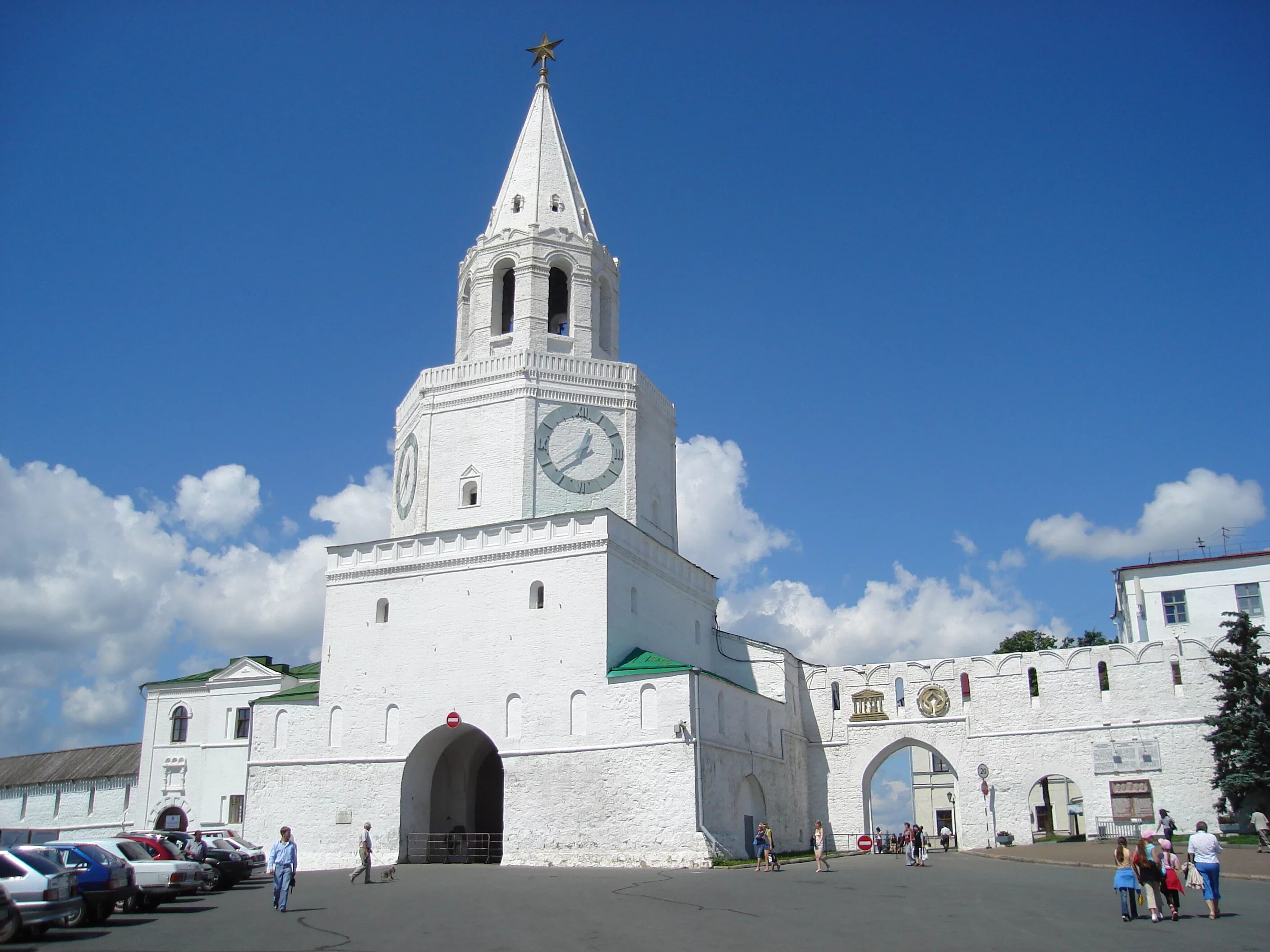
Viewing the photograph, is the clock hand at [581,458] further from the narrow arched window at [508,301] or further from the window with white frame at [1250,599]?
the window with white frame at [1250,599]

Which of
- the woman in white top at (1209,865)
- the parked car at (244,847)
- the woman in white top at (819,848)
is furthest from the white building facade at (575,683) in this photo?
the woman in white top at (1209,865)

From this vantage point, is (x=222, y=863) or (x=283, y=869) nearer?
(x=283, y=869)

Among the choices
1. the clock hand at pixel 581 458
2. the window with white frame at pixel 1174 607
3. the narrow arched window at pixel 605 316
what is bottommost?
the window with white frame at pixel 1174 607

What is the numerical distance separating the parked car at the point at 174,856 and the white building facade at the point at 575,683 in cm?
680

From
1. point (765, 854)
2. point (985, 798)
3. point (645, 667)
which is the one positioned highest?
point (645, 667)

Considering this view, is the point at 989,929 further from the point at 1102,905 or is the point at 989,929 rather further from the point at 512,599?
the point at 512,599

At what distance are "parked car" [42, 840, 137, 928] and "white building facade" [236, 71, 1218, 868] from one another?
1120 cm

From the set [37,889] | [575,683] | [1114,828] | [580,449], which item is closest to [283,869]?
[37,889]

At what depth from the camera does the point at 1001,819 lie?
34.6 metres

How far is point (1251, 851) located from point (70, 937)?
86.8 ft

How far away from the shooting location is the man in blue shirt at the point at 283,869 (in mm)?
17453

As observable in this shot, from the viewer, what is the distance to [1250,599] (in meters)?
38.0

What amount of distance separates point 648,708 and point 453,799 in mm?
7876

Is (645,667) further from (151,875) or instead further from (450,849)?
(151,875)
